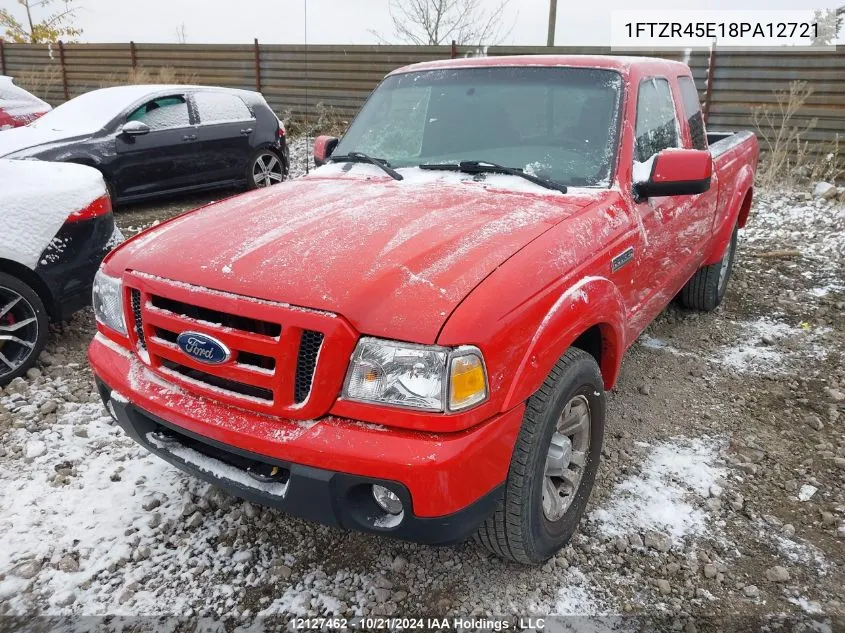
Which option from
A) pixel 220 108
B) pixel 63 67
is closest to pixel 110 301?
pixel 220 108

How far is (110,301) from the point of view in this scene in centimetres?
237

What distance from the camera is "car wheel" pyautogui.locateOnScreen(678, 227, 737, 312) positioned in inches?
191

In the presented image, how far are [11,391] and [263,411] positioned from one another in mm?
2461

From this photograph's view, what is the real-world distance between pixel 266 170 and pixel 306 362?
7.47 m

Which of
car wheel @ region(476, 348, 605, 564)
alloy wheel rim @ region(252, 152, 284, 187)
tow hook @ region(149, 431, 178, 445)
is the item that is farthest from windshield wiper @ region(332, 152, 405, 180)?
alloy wheel rim @ region(252, 152, 284, 187)

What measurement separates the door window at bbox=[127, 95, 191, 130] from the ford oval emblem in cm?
632

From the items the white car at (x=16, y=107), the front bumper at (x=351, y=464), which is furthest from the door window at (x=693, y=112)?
the white car at (x=16, y=107)

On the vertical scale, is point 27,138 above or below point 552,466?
above

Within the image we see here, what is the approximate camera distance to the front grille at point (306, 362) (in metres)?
1.83

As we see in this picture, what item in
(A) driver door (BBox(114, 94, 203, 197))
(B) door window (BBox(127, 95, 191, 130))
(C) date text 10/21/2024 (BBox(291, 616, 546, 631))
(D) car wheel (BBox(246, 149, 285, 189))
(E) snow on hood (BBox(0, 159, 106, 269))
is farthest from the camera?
(D) car wheel (BBox(246, 149, 285, 189))

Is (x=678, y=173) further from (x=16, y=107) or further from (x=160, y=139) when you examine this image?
(x=16, y=107)

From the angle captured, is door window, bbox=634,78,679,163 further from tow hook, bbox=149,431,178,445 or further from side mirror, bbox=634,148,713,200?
tow hook, bbox=149,431,178,445

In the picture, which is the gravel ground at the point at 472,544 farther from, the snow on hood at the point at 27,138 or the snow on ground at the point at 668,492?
the snow on hood at the point at 27,138

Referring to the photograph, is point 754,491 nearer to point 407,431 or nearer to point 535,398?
point 535,398
